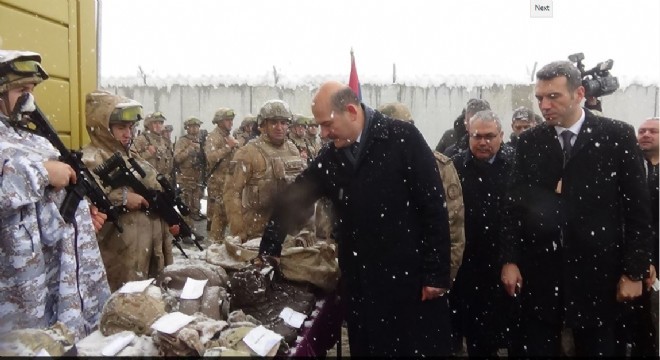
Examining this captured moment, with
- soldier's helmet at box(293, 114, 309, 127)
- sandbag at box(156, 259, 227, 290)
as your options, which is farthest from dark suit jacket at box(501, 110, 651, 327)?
soldier's helmet at box(293, 114, 309, 127)

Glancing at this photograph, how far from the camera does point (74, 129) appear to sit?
14.5 ft

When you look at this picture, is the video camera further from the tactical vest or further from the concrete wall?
the concrete wall

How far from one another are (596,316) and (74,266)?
2.77m

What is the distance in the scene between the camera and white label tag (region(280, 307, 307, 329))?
286cm

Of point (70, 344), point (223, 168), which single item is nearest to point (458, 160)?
point (70, 344)

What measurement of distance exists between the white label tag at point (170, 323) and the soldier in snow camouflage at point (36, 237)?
81 cm

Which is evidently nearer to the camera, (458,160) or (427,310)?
(427,310)

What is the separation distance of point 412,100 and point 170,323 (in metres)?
12.3

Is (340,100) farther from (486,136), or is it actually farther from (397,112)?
(397,112)

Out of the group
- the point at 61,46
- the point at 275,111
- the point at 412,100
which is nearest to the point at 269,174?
the point at 275,111

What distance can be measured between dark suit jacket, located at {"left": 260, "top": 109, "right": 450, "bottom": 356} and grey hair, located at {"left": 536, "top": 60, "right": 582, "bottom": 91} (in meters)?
0.78

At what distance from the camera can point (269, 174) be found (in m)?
5.43

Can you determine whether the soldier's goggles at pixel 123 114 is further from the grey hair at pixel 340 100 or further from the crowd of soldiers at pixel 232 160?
the crowd of soldiers at pixel 232 160

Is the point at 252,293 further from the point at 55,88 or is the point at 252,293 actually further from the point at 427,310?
the point at 55,88
